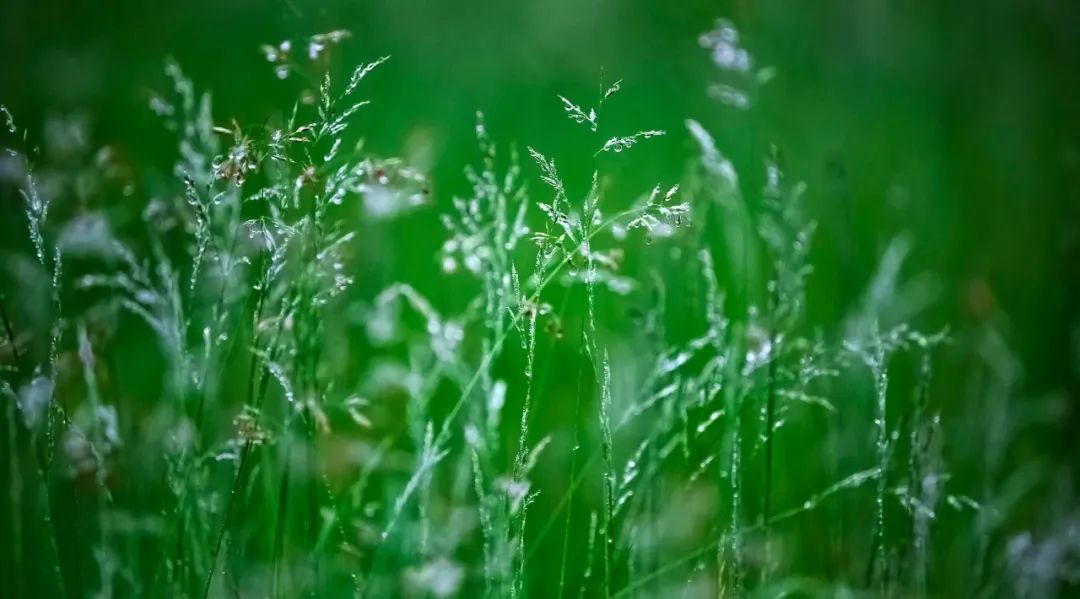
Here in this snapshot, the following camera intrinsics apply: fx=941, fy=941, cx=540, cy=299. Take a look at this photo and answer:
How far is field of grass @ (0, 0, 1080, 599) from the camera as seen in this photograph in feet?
3.54

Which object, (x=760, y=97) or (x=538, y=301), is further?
(x=760, y=97)

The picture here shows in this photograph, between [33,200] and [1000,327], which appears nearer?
[33,200]

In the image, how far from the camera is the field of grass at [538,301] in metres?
1.08

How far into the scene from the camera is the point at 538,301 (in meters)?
1.07

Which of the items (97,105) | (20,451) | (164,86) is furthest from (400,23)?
(20,451)

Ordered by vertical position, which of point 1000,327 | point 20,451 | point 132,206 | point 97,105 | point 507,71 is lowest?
point 20,451

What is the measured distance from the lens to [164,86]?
1836mm

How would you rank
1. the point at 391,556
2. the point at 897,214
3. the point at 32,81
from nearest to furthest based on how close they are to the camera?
1. the point at 391,556
2. the point at 32,81
3. the point at 897,214

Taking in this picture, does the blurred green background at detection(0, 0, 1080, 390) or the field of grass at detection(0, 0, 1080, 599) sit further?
the blurred green background at detection(0, 0, 1080, 390)

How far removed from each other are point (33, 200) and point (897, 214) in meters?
1.56

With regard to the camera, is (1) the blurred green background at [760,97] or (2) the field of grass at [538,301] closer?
(2) the field of grass at [538,301]

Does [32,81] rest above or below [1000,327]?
above

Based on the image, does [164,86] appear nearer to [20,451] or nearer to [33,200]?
[20,451]

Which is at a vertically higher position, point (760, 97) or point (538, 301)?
point (760, 97)
